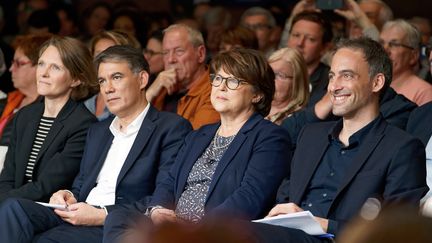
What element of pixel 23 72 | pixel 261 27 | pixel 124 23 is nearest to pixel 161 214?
pixel 23 72

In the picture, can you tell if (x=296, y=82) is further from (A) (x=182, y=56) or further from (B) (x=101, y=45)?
(B) (x=101, y=45)

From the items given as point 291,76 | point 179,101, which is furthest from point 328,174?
point 179,101

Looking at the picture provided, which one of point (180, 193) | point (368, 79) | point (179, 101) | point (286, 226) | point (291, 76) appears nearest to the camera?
point (286, 226)

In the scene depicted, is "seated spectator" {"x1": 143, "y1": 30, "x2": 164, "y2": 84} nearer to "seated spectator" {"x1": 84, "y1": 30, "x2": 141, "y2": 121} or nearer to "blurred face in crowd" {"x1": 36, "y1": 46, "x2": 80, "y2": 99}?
"seated spectator" {"x1": 84, "y1": 30, "x2": 141, "y2": 121}

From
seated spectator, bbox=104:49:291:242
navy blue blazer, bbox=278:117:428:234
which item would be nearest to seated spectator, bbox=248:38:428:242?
navy blue blazer, bbox=278:117:428:234

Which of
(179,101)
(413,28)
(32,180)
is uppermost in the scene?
(413,28)

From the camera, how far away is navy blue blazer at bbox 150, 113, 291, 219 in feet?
12.9

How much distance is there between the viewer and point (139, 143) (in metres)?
4.50

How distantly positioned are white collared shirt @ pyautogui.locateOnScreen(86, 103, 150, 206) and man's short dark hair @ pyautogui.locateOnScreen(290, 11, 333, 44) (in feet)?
6.86

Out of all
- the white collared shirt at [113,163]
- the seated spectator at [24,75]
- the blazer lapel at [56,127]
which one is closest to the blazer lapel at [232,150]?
the white collared shirt at [113,163]

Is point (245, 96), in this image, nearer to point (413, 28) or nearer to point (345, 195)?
point (345, 195)

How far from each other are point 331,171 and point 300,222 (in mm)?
493

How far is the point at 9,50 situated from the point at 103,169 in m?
2.91

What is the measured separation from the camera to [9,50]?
7.14 metres
